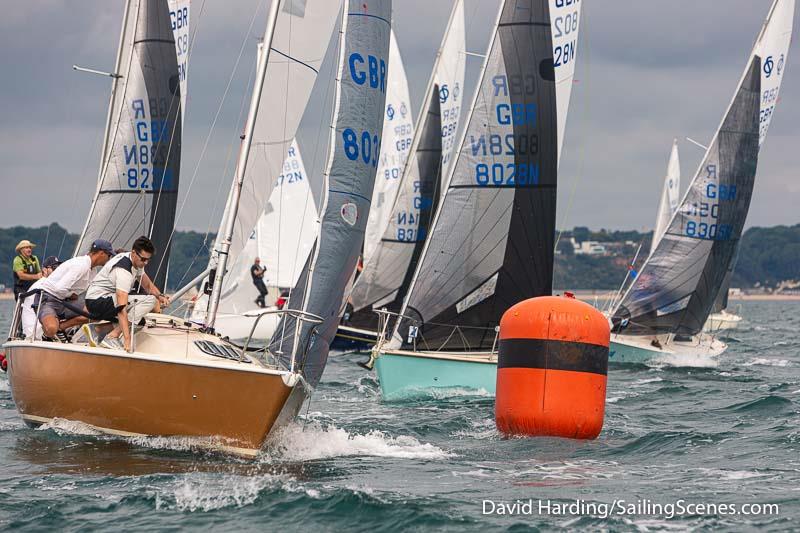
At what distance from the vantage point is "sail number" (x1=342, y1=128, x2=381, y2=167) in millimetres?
11656

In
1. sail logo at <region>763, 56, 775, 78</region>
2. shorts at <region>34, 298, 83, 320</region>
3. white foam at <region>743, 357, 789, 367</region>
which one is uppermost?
sail logo at <region>763, 56, 775, 78</region>

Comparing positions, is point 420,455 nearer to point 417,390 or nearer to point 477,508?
point 477,508

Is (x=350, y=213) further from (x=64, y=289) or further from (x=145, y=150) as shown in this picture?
(x=145, y=150)

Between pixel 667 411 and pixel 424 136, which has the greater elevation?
pixel 424 136

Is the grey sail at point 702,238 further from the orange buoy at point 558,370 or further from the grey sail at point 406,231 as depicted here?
the orange buoy at point 558,370

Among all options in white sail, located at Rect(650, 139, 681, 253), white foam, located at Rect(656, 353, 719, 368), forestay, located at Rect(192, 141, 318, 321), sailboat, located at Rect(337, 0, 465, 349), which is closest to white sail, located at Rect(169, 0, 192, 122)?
sailboat, located at Rect(337, 0, 465, 349)

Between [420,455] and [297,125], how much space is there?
4.30 m

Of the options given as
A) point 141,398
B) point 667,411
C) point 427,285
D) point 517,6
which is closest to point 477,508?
point 141,398

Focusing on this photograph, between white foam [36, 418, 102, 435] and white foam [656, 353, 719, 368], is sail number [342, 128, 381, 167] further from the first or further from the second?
white foam [656, 353, 719, 368]

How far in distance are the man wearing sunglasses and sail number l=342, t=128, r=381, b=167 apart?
2.15 m

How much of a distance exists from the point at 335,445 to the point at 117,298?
7.89 ft

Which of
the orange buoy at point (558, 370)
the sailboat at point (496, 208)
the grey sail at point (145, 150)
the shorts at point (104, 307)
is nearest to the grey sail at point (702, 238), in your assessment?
the sailboat at point (496, 208)

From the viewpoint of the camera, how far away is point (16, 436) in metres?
11.6

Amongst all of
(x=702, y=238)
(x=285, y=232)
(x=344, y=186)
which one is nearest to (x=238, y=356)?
(x=344, y=186)
